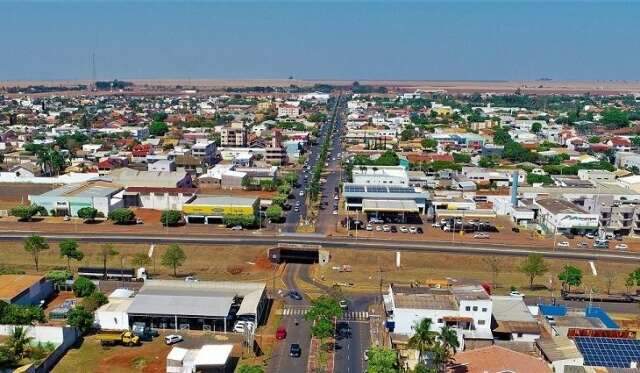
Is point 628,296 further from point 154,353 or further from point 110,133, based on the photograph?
point 110,133

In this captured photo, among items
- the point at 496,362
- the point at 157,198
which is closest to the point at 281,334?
the point at 496,362

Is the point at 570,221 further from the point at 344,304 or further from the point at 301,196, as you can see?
the point at 301,196

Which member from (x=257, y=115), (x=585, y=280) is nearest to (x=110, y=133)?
(x=257, y=115)

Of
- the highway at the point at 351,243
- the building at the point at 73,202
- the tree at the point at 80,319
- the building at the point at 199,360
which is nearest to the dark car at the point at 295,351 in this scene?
the building at the point at 199,360

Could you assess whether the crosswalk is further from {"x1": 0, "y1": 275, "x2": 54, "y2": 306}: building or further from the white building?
{"x1": 0, "y1": 275, "x2": 54, "y2": 306}: building

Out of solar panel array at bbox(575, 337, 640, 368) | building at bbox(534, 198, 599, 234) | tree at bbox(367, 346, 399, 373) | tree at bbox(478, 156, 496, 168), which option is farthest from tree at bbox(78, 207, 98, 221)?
tree at bbox(478, 156, 496, 168)

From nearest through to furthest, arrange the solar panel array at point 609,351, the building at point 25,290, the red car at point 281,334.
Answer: the solar panel array at point 609,351, the red car at point 281,334, the building at point 25,290

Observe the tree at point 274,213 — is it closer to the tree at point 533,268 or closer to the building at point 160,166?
the tree at point 533,268

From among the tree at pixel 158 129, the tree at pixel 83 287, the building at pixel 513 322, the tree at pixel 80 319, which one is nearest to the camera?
the tree at pixel 80 319

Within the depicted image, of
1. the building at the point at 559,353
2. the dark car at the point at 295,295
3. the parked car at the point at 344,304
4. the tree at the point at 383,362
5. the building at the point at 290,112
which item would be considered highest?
the building at the point at 290,112
